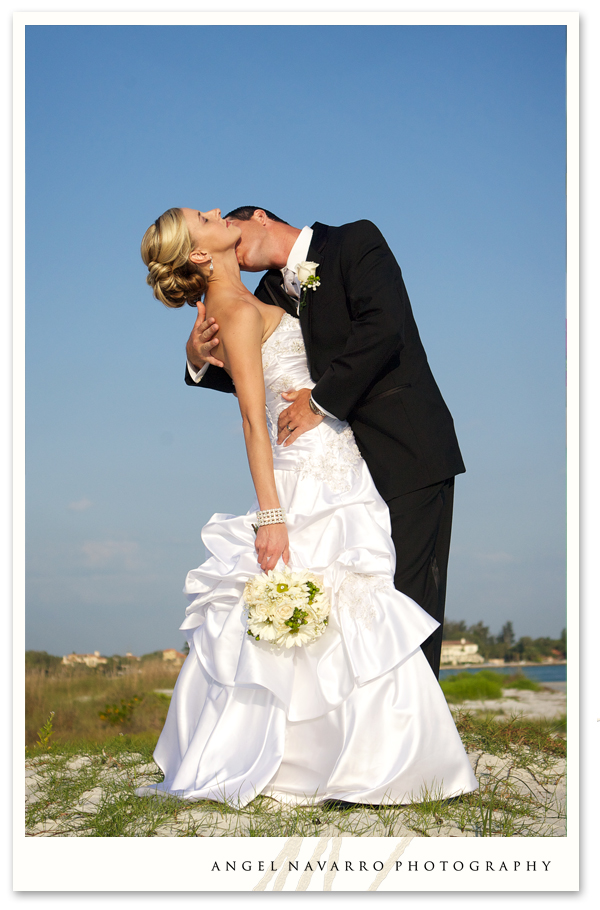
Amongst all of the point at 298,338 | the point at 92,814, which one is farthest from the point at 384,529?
the point at 92,814

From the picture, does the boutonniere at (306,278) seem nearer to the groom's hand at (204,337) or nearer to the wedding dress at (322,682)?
the groom's hand at (204,337)

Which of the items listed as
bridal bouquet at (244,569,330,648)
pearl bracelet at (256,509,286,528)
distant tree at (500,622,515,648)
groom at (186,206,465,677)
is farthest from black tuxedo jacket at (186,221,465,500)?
distant tree at (500,622,515,648)

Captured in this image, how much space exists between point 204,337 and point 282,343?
449mm

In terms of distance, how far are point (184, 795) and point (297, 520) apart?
149 cm

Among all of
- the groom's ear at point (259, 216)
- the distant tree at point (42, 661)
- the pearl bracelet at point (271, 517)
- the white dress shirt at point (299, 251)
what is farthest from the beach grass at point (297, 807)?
the distant tree at point (42, 661)

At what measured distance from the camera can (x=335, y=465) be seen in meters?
3.99

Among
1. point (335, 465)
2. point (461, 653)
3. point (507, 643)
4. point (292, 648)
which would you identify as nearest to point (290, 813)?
point (292, 648)

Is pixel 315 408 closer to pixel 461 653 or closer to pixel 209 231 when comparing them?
pixel 209 231

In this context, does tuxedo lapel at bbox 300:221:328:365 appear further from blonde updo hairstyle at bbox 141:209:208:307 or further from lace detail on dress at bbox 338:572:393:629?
lace detail on dress at bbox 338:572:393:629

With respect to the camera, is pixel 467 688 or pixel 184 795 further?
pixel 467 688

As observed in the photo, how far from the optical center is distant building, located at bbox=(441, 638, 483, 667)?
15.8 meters

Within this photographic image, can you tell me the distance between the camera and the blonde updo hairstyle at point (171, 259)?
3.96 m
